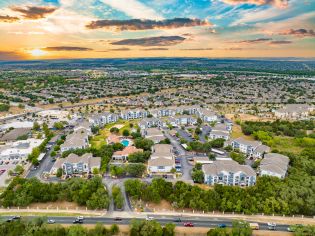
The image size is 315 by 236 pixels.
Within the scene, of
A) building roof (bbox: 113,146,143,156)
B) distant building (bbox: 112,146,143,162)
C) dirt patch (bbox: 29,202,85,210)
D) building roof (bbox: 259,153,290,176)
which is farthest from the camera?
building roof (bbox: 113,146,143,156)

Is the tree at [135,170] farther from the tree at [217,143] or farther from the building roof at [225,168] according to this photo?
the tree at [217,143]

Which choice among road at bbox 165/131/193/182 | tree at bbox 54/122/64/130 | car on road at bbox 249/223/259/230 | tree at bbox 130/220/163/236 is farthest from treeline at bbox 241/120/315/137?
tree at bbox 54/122/64/130

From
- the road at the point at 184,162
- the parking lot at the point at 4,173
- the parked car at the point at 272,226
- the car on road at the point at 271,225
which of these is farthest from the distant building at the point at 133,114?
the parked car at the point at 272,226

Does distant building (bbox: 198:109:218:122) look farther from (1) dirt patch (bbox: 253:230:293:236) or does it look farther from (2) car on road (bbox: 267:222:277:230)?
(1) dirt patch (bbox: 253:230:293:236)

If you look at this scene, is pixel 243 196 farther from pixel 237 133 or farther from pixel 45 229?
pixel 237 133

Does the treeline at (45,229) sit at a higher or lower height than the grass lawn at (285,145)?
lower
